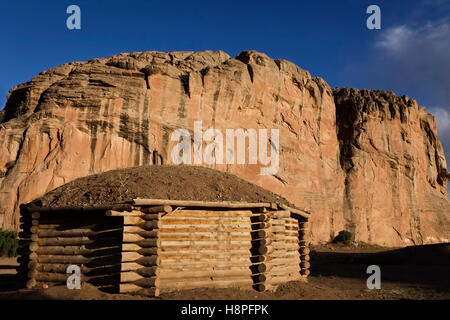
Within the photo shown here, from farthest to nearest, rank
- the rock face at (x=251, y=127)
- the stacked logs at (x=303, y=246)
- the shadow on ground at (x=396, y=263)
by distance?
1. the rock face at (x=251, y=127)
2. the shadow on ground at (x=396, y=263)
3. the stacked logs at (x=303, y=246)

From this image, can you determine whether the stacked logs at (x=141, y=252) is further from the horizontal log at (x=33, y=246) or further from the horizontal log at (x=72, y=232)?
the horizontal log at (x=33, y=246)

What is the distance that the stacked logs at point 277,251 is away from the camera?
12.1m

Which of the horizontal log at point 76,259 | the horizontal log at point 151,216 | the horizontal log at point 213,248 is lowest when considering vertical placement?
the horizontal log at point 76,259

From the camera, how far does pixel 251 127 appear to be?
139 feet

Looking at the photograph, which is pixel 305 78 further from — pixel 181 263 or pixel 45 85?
pixel 181 263

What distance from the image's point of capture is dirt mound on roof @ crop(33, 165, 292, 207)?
1211 centimetres

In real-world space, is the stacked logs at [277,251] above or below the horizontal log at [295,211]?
below

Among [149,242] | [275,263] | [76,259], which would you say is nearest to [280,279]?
[275,263]

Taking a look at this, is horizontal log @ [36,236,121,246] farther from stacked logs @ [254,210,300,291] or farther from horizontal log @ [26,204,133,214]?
stacked logs @ [254,210,300,291]

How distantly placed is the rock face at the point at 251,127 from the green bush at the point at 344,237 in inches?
53.9

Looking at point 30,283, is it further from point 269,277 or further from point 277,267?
point 277,267

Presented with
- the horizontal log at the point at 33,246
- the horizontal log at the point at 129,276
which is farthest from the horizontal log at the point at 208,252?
the horizontal log at the point at 33,246
